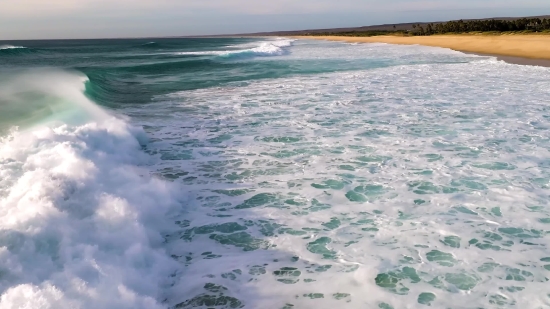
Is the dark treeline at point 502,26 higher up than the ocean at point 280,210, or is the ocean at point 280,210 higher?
the dark treeline at point 502,26

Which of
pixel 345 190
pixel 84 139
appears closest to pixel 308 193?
pixel 345 190

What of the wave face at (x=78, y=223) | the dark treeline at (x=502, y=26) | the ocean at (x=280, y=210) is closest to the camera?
the wave face at (x=78, y=223)

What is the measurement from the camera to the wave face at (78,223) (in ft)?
12.9

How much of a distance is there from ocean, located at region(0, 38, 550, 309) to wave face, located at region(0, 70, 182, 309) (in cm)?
2

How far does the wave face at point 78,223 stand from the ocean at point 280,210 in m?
0.02

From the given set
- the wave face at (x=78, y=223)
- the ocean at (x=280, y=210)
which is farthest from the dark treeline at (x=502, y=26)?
the wave face at (x=78, y=223)

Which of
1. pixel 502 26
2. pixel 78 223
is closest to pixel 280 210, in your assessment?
pixel 78 223

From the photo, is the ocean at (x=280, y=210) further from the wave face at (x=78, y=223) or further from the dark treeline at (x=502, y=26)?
the dark treeline at (x=502, y=26)

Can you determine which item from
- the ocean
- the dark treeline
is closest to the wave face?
the ocean

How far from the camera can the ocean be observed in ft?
13.7

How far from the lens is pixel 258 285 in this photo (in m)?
4.38

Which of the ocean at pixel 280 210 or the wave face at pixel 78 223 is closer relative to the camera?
the wave face at pixel 78 223

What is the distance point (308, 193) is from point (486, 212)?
2383mm

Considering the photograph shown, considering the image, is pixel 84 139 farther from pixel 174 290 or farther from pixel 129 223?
pixel 174 290
